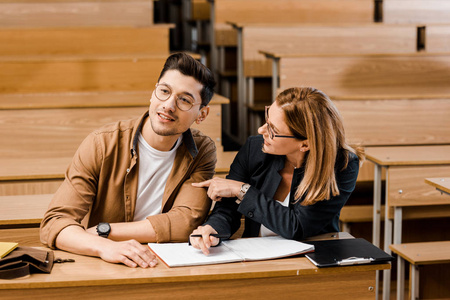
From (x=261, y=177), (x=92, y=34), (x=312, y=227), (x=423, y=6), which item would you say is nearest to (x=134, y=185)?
(x=261, y=177)

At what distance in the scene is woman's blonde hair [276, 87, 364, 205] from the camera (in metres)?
1.53

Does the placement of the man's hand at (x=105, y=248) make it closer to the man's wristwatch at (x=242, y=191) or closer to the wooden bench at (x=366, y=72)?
the man's wristwatch at (x=242, y=191)

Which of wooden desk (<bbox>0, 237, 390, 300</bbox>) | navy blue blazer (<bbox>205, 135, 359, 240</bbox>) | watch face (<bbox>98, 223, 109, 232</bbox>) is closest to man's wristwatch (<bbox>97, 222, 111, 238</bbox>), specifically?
watch face (<bbox>98, 223, 109, 232</bbox>)

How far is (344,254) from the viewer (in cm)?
141

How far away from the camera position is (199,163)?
5.64ft

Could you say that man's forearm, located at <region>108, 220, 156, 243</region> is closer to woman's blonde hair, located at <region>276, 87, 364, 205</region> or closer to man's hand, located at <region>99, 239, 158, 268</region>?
man's hand, located at <region>99, 239, 158, 268</region>

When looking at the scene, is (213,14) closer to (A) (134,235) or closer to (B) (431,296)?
(B) (431,296)

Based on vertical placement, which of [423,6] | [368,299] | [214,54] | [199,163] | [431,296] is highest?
[423,6]

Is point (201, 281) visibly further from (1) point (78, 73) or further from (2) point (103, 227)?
(1) point (78, 73)

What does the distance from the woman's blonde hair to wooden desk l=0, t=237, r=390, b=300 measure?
0.20 metres

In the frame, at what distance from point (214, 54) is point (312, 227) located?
10.9 feet

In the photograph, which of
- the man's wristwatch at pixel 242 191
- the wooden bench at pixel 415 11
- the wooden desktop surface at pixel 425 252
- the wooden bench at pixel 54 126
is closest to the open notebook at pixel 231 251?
the man's wristwatch at pixel 242 191

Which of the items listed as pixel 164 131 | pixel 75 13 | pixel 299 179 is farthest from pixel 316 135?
pixel 75 13

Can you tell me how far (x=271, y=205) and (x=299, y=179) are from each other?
0.12m
